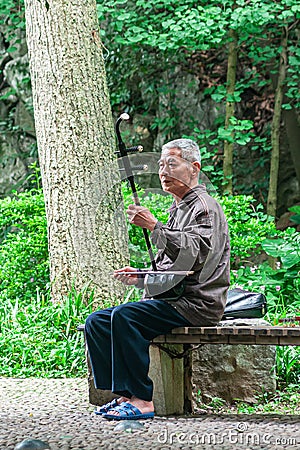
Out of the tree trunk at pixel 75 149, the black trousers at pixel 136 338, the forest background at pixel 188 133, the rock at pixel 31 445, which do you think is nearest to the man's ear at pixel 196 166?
the black trousers at pixel 136 338

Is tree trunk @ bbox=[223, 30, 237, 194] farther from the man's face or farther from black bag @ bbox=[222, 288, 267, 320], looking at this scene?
the man's face

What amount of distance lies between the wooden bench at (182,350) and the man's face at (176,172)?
0.80 metres

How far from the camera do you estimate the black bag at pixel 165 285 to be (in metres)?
4.06

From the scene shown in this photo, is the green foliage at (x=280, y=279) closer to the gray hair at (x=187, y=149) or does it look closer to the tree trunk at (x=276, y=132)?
the tree trunk at (x=276, y=132)

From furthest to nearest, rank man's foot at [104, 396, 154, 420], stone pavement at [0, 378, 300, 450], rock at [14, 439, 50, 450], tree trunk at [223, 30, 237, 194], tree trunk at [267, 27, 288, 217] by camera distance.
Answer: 1. tree trunk at [267, 27, 288, 217]
2. tree trunk at [223, 30, 237, 194]
3. man's foot at [104, 396, 154, 420]
4. stone pavement at [0, 378, 300, 450]
5. rock at [14, 439, 50, 450]

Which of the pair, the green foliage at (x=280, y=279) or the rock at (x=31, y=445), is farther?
the green foliage at (x=280, y=279)

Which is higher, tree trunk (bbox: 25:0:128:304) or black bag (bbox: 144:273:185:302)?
tree trunk (bbox: 25:0:128:304)

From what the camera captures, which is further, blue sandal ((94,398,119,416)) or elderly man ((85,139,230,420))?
blue sandal ((94,398,119,416))

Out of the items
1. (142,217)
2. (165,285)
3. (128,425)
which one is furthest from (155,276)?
(128,425)

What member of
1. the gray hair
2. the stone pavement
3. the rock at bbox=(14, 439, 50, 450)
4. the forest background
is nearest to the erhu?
the gray hair

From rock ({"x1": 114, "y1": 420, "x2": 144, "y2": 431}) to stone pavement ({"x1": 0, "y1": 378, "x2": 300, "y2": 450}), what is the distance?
0.10 ft

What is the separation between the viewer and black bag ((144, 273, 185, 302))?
13.3 ft

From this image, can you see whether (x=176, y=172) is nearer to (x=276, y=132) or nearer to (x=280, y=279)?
(x=280, y=279)

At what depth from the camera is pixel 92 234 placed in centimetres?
671
